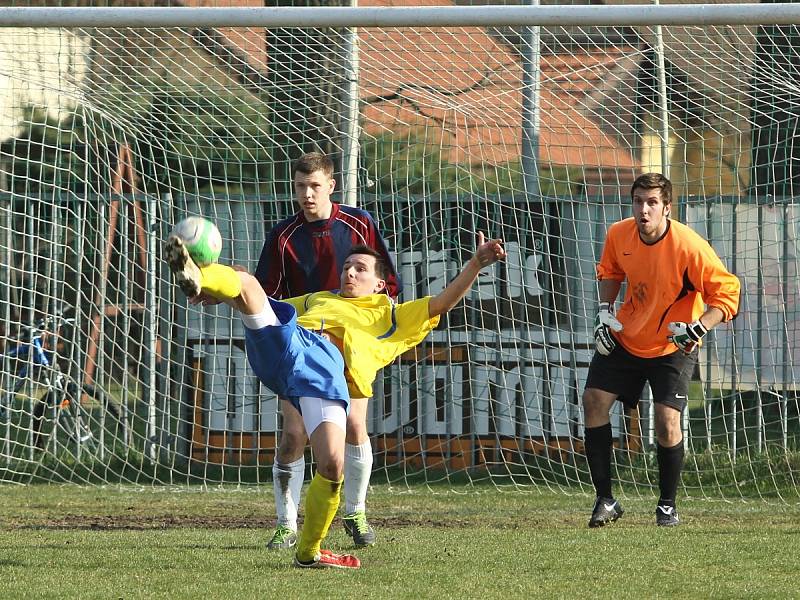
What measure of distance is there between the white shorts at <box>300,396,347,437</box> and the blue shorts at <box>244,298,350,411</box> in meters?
0.02

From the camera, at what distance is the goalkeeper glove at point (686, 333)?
555cm

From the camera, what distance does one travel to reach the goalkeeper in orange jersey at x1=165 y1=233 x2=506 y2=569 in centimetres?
418

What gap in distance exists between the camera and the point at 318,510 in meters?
4.41

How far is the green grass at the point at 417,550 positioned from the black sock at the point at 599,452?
266 millimetres

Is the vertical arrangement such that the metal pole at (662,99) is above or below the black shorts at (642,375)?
above

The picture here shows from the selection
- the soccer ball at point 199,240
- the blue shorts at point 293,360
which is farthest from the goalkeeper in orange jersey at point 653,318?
the soccer ball at point 199,240

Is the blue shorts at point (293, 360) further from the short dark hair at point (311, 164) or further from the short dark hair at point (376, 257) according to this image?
the short dark hair at point (311, 164)

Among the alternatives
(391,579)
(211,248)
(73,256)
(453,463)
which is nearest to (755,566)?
(391,579)

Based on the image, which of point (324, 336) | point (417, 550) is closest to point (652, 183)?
point (324, 336)

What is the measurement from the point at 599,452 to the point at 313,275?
173 cm

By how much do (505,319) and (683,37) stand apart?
224cm

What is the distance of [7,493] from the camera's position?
741 centimetres

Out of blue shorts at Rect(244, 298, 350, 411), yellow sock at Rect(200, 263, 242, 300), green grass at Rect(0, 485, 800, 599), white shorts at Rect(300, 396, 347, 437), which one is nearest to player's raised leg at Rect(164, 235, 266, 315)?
yellow sock at Rect(200, 263, 242, 300)

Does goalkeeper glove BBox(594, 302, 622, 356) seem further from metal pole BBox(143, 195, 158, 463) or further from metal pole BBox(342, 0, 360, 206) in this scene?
metal pole BBox(143, 195, 158, 463)
